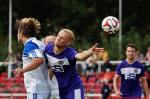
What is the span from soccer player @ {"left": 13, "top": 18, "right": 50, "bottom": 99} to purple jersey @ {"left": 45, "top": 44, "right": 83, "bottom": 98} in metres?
0.16

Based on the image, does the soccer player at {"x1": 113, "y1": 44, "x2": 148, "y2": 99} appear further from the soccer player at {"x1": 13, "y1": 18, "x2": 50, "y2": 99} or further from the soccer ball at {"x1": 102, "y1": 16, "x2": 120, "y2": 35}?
the soccer player at {"x1": 13, "y1": 18, "x2": 50, "y2": 99}

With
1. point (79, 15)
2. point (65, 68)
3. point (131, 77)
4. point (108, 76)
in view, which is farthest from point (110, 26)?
point (79, 15)

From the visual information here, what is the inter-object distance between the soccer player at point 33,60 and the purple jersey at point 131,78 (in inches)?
145

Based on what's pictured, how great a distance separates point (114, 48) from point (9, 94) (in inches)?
310

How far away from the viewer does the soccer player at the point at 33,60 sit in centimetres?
988

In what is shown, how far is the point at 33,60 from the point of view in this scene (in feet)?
32.1

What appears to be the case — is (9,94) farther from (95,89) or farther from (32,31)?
(32,31)

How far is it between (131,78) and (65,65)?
3.69 m

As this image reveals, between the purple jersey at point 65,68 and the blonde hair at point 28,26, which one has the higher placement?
the blonde hair at point 28,26

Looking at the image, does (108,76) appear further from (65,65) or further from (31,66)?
(31,66)

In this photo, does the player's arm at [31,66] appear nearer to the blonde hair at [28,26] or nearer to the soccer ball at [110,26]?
the blonde hair at [28,26]

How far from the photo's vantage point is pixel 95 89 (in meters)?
21.4

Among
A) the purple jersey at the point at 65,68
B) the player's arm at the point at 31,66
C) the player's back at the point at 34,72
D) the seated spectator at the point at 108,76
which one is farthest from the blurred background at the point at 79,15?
the player's arm at the point at 31,66

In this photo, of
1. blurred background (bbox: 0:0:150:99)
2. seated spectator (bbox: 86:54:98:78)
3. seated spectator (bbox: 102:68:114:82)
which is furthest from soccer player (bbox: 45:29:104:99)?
blurred background (bbox: 0:0:150:99)
